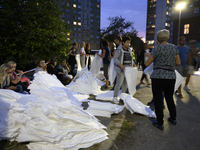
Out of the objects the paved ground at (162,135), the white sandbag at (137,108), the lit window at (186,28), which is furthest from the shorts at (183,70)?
the lit window at (186,28)

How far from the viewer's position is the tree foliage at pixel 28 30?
17.6ft

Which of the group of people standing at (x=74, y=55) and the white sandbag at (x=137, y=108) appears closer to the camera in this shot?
the white sandbag at (x=137, y=108)

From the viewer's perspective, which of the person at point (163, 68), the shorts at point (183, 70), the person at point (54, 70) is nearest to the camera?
the person at point (163, 68)

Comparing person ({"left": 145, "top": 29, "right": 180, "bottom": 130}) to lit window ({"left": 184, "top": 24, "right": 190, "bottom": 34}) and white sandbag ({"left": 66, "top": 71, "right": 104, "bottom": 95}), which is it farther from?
lit window ({"left": 184, "top": 24, "right": 190, "bottom": 34})

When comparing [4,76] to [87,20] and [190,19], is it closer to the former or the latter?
[190,19]

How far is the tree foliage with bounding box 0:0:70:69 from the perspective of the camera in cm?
537

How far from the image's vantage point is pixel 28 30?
5578 millimetres

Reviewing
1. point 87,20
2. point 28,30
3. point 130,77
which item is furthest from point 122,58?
point 87,20

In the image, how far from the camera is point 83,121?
2.42 metres

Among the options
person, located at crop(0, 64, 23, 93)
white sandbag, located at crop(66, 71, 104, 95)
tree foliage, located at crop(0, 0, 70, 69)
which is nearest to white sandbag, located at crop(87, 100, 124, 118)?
white sandbag, located at crop(66, 71, 104, 95)

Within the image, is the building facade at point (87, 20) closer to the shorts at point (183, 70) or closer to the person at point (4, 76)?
the shorts at point (183, 70)

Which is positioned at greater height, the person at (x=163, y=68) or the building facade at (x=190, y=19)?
the building facade at (x=190, y=19)

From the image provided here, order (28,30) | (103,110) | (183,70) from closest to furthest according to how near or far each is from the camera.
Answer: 1. (103,110)
2. (183,70)
3. (28,30)

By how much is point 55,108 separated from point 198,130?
2869 mm
